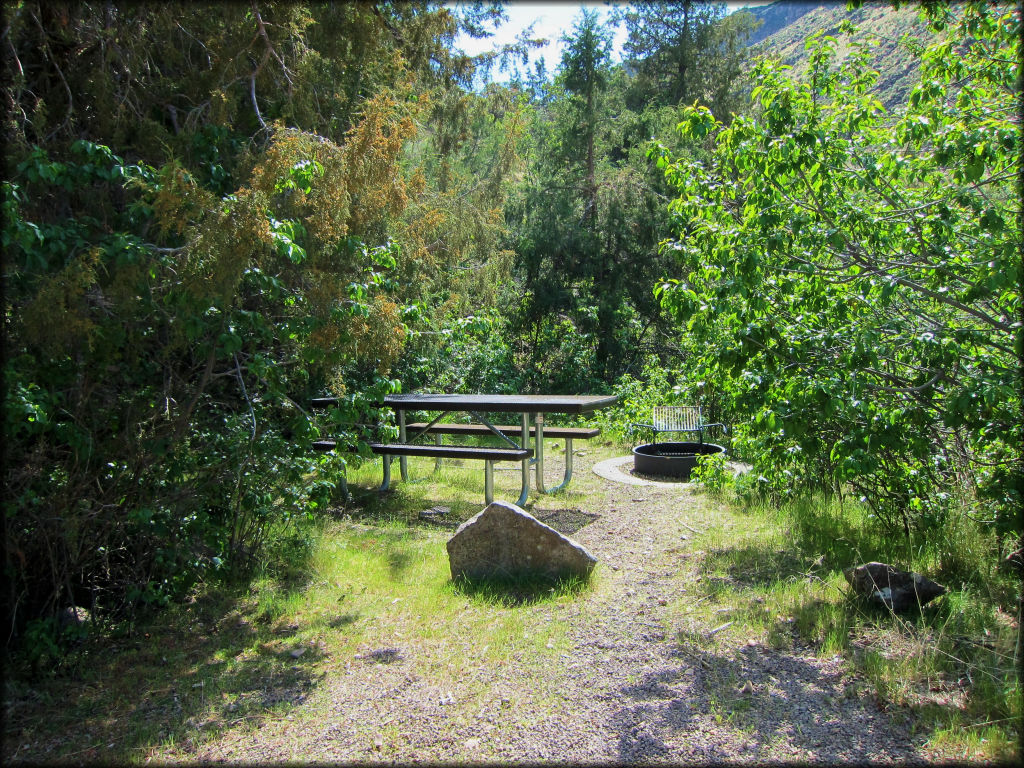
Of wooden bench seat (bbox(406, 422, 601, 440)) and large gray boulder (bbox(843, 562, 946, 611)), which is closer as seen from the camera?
large gray boulder (bbox(843, 562, 946, 611))

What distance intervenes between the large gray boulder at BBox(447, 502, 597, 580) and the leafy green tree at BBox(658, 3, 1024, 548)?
1.41 m

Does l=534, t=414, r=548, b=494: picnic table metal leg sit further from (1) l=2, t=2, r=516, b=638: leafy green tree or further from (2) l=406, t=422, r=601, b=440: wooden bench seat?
(1) l=2, t=2, r=516, b=638: leafy green tree

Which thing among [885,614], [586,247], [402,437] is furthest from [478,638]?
[586,247]

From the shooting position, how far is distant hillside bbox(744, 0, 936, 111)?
3.75m

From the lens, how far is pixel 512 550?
426 cm

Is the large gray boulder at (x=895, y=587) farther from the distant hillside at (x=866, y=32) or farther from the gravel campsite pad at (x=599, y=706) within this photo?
the distant hillside at (x=866, y=32)

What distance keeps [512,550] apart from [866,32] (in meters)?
3.77

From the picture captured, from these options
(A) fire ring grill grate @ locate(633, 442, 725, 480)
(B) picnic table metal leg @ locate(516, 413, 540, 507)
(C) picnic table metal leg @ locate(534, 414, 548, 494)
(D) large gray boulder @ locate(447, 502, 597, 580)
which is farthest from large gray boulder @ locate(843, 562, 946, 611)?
(A) fire ring grill grate @ locate(633, 442, 725, 480)

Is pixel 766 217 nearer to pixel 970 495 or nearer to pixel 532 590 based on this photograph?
pixel 970 495

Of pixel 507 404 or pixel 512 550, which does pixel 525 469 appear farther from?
pixel 512 550

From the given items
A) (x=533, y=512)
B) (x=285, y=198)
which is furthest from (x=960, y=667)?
(x=285, y=198)

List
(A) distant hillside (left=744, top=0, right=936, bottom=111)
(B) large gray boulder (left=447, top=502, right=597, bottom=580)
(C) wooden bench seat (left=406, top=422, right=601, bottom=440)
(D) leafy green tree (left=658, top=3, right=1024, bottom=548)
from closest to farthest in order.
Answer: (D) leafy green tree (left=658, top=3, right=1024, bottom=548), (A) distant hillside (left=744, top=0, right=936, bottom=111), (B) large gray boulder (left=447, top=502, right=597, bottom=580), (C) wooden bench seat (left=406, top=422, right=601, bottom=440)

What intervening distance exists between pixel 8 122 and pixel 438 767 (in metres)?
3.53

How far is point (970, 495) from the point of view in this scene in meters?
3.93
